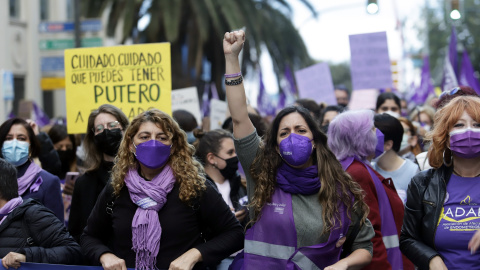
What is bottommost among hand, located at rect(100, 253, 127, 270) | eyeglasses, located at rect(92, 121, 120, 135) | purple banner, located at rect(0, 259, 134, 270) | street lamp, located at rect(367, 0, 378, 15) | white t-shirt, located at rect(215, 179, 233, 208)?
purple banner, located at rect(0, 259, 134, 270)

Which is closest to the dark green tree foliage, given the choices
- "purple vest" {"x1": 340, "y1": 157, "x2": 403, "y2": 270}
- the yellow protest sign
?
the yellow protest sign

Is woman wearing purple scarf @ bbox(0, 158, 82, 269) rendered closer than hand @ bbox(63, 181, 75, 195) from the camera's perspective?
Yes

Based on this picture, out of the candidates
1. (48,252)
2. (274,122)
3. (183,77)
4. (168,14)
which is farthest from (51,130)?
(183,77)

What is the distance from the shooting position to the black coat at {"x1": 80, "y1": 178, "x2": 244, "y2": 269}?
3887 mm

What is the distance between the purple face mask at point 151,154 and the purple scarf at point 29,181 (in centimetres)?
133

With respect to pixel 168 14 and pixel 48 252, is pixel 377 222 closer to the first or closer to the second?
pixel 48 252

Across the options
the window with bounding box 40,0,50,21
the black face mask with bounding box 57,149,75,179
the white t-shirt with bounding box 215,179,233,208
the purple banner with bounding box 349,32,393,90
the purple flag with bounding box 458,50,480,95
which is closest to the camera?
the white t-shirt with bounding box 215,179,233,208

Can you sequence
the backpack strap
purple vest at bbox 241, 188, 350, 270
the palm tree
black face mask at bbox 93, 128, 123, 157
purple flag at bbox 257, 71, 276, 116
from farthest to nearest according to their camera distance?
the palm tree → purple flag at bbox 257, 71, 276, 116 → black face mask at bbox 93, 128, 123, 157 → the backpack strap → purple vest at bbox 241, 188, 350, 270

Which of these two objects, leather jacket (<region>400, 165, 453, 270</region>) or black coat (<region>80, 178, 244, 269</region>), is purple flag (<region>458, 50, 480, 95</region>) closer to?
leather jacket (<region>400, 165, 453, 270</region>)

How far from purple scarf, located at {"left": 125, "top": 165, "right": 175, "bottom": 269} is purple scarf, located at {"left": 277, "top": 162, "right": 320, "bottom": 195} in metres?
0.60

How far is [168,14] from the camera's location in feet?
62.6

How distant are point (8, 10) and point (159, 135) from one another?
65.8 feet

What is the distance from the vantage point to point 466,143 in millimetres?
3658

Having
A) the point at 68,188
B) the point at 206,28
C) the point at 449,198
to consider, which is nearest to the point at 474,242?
the point at 449,198
